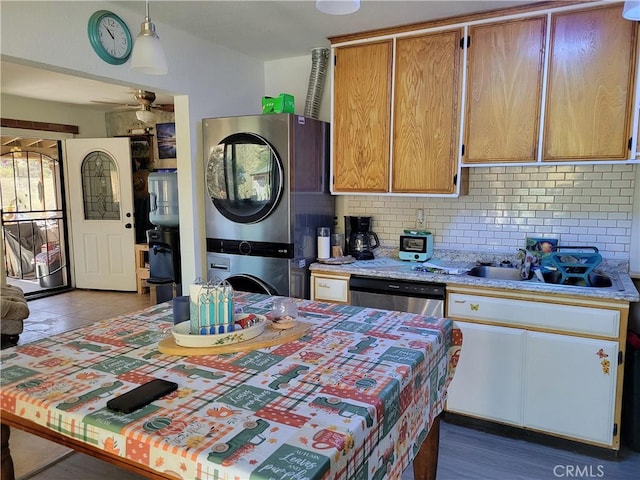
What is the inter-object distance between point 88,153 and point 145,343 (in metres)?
5.48

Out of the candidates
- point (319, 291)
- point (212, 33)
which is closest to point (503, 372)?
point (319, 291)

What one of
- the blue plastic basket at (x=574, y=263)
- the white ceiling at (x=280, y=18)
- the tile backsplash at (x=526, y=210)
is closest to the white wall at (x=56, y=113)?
the white ceiling at (x=280, y=18)

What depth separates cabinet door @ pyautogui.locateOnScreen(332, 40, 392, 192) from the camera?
118 inches

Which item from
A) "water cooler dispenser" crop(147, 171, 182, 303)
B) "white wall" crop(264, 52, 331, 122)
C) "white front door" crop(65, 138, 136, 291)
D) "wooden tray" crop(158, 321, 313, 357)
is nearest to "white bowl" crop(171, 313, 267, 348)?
"wooden tray" crop(158, 321, 313, 357)

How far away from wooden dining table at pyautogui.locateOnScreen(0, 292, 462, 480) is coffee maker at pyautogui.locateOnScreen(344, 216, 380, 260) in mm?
1579

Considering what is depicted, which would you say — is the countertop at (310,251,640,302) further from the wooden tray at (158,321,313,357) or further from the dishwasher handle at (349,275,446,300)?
the wooden tray at (158,321,313,357)

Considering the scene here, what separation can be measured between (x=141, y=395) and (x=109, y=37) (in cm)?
225

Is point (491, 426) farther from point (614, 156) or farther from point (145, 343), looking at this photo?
point (145, 343)

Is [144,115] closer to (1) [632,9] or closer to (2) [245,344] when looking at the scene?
(2) [245,344]

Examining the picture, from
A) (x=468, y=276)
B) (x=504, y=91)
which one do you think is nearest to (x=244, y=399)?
(x=468, y=276)

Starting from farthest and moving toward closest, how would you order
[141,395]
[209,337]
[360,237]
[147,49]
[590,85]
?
1. [360,237]
2. [590,85]
3. [147,49]
4. [209,337]
5. [141,395]

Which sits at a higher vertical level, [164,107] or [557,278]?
[164,107]

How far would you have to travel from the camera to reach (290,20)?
2793mm

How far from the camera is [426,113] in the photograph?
287 cm
